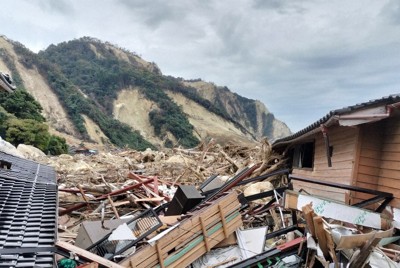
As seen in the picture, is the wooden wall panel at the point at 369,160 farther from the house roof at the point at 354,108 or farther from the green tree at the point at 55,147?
the green tree at the point at 55,147

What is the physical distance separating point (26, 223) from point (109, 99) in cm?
7357

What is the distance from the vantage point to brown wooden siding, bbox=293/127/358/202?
826cm

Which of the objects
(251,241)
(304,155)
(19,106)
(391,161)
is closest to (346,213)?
(251,241)

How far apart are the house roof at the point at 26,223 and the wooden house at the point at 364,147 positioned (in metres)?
5.33

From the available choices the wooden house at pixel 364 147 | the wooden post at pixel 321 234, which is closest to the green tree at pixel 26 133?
the wooden house at pixel 364 147

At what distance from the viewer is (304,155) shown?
1265 centimetres

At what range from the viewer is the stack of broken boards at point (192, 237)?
20.1 feet

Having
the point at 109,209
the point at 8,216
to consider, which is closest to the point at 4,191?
the point at 8,216

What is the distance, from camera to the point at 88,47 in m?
97.7

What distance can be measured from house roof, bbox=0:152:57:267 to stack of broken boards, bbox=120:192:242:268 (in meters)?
1.53

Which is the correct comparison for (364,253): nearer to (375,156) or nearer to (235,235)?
(235,235)

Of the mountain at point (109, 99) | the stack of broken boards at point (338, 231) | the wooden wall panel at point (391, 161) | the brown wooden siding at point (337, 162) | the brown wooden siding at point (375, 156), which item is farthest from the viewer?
the mountain at point (109, 99)

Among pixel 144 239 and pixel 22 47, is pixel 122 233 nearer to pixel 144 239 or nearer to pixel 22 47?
pixel 144 239

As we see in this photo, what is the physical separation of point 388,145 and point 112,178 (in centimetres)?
958
